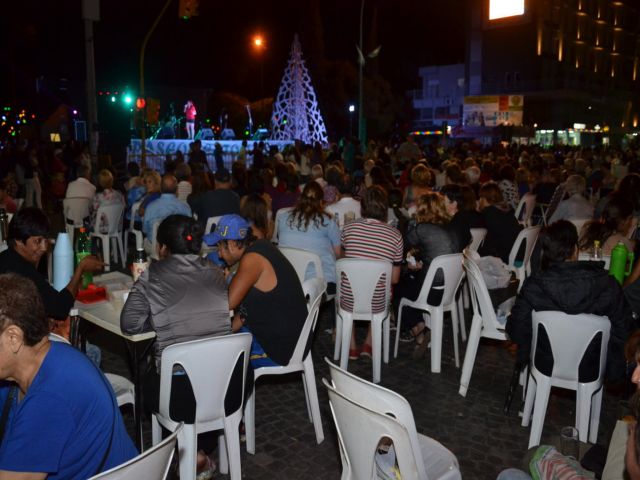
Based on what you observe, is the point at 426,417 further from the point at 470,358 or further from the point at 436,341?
the point at 436,341

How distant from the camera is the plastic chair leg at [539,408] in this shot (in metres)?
3.94

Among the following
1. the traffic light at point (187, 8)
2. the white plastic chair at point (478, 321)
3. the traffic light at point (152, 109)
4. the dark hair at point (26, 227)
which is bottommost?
the white plastic chair at point (478, 321)

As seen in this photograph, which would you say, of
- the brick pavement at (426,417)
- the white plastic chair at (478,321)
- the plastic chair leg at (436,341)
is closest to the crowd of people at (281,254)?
the plastic chair leg at (436,341)

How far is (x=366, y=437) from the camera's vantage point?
7.88 ft

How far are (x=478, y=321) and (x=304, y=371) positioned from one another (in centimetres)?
165

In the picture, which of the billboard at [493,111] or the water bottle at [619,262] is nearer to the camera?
the water bottle at [619,262]

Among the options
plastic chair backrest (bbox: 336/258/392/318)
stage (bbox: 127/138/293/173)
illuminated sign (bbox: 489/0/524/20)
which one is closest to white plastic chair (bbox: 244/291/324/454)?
plastic chair backrest (bbox: 336/258/392/318)

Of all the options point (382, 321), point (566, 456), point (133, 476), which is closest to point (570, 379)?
point (566, 456)

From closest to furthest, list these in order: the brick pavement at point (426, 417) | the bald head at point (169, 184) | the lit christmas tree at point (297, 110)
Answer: the brick pavement at point (426, 417) < the bald head at point (169, 184) < the lit christmas tree at point (297, 110)

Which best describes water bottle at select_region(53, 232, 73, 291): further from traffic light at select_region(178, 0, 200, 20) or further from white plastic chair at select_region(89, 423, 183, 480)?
traffic light at select_region(178, 0, 200, 20)

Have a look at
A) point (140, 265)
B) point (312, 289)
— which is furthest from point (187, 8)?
point (140, 265)

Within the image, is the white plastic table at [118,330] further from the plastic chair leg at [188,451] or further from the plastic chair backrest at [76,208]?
the plastic chair backrest at [76,208]

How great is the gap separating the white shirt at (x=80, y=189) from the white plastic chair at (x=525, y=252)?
250 inches

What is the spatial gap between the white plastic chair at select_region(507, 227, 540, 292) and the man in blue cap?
12.1ft
